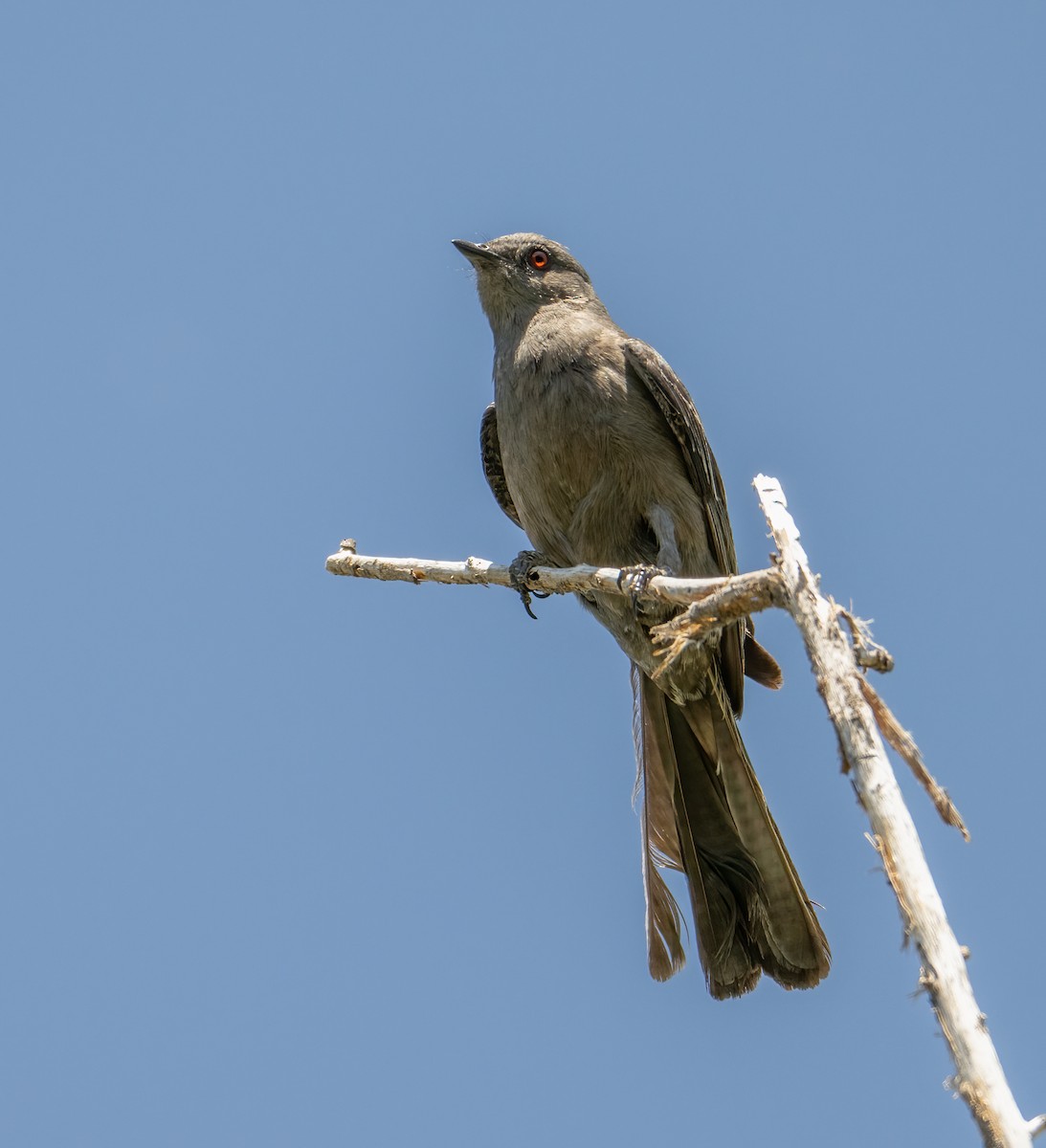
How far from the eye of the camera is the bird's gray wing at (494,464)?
8945 mm

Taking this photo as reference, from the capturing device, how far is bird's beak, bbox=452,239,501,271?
29.7ft

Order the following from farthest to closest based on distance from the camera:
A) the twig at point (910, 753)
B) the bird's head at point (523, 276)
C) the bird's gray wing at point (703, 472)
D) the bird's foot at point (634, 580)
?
1. the bird's head at point (523, 276)
2. the bird's gray wing at point (703, 472)
3. the bird's foot at point (634, 580)
4. the twig at point (910, 753)

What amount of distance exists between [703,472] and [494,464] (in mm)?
1754

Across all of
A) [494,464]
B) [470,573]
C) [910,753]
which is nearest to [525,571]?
[470,573]

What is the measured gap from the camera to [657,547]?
7734mm

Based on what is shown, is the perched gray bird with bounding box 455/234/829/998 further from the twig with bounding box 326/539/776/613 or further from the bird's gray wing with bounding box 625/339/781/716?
the twig with bounding box 326/539/776/613

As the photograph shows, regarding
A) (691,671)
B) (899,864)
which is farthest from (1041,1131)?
(691,671)

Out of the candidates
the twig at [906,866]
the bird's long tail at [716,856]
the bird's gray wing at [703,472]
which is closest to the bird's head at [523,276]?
the bird's gray wing at [703,472]

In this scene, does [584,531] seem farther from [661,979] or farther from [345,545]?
[661,979]

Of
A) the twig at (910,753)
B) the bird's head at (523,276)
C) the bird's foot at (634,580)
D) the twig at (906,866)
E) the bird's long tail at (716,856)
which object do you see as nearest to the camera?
the twig at (906,866)

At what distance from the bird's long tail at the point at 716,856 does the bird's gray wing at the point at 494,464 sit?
1666 mm

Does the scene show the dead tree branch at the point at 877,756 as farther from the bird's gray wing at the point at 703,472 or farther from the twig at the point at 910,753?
the bird's gray wing at the point at 703,472

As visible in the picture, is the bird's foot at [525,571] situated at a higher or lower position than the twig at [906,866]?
higher

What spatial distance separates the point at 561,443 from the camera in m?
7.70
